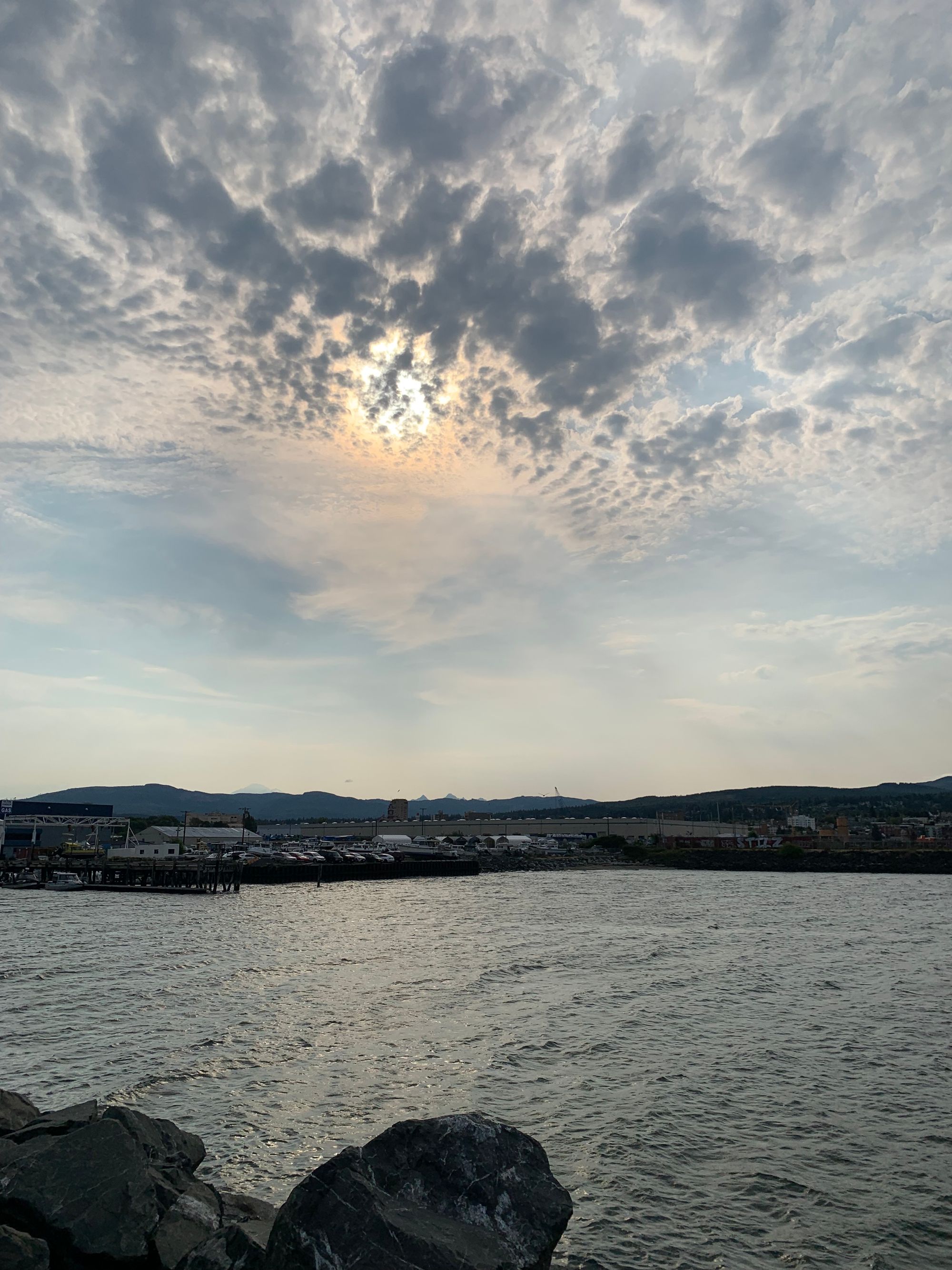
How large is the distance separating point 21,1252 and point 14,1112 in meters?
6.88

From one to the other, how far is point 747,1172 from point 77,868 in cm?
10631

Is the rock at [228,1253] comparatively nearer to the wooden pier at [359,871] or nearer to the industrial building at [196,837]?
the wooden pier at [359,871]

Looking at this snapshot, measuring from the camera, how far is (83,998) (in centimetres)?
3350

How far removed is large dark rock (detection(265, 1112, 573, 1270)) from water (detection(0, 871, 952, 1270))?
4.26 m

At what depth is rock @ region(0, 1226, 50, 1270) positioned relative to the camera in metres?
9.70

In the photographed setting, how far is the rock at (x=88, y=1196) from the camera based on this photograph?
1067 centimetres

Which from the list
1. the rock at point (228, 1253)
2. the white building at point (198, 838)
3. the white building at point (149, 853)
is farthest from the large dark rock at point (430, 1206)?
the white building at point (198, 838)

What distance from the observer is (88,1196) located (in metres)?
11.2

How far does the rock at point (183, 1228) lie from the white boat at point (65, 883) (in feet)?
296

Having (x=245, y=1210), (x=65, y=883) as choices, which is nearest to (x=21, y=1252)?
(x=245, y=1210)

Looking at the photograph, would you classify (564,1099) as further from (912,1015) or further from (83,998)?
(83,998)


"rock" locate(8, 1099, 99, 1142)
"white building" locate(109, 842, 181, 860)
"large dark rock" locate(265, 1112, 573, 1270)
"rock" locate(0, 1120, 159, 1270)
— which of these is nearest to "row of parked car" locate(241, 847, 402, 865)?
"white building" locate(109, 842, 181, 860)

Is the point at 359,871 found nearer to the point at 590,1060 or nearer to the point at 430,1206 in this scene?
the point at 590,1060

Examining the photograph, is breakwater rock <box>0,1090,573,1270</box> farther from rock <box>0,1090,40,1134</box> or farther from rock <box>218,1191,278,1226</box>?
rock <box>0,1090,40,1134</box>
